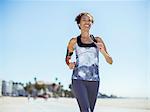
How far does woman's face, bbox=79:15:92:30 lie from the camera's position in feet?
7.61

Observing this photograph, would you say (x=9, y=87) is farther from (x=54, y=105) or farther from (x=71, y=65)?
(x=71, y=65)

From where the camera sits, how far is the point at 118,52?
2.58 meters

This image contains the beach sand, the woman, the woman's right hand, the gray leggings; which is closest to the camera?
the gray leggings

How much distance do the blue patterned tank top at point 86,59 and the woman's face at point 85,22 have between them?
8 cm

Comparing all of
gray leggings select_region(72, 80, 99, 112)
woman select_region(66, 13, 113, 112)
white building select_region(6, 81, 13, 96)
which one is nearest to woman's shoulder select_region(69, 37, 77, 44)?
woman select_region(66, 13, 113, 112)

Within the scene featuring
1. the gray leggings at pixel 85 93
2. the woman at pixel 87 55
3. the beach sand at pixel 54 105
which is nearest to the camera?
the gray leggings at pixel 85 93

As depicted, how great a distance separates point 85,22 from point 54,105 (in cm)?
66

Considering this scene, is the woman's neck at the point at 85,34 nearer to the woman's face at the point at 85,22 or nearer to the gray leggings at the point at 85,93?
the woman's face at the point at 85,22

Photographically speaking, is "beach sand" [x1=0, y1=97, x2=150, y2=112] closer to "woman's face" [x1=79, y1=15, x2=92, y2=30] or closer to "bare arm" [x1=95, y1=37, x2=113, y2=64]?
"bare arm" [x1=95, y1=37, x2=113, y2=64]

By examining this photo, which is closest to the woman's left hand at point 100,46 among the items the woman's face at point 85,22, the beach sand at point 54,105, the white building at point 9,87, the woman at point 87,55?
the woman at point 87,55

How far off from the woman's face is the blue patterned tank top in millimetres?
85

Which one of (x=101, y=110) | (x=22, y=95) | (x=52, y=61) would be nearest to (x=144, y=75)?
(x=101, y=110)

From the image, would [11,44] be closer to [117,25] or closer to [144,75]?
[117,25]

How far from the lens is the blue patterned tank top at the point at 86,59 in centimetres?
233
